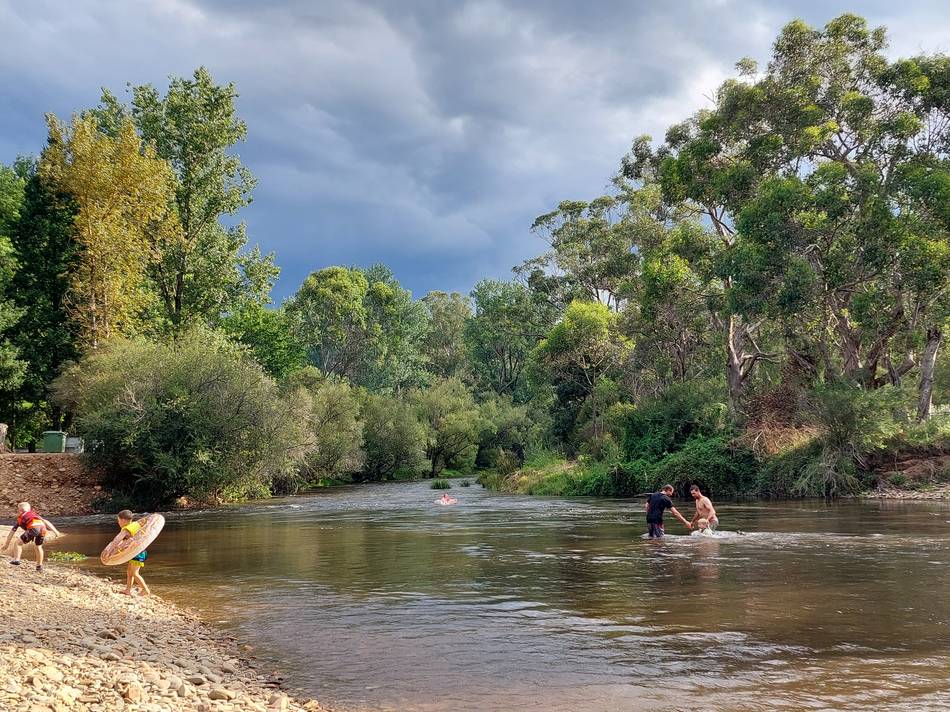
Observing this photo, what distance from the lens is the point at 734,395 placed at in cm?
4075

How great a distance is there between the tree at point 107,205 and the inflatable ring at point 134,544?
30635mm

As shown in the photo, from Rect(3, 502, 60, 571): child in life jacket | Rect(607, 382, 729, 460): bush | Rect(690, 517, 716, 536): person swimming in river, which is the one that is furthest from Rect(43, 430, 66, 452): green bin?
Rect(690, 517, 716, 536): person swimming in river

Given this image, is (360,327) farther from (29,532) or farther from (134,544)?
(134,544)

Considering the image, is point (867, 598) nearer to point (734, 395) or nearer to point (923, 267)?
point (923, 267)

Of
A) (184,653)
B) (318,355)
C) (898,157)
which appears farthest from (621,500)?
(318,355)

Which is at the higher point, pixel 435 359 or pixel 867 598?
pixel 435 359

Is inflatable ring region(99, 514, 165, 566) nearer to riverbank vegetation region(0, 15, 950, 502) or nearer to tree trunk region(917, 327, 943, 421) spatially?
riverbank vegetation region(0, 15, 950, 502)

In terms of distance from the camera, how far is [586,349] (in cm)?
5253

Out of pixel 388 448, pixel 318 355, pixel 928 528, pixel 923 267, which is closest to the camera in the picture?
pixel 928 528

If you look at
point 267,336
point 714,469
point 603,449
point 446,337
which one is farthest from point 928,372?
point 446,337

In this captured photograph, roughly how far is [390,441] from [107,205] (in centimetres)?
3730

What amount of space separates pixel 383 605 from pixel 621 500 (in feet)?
88.4

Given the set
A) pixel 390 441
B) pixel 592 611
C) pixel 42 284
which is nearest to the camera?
pixel 592 611

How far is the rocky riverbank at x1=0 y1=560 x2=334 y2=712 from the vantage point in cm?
670
